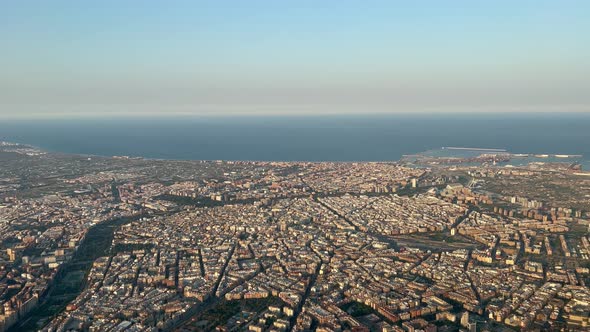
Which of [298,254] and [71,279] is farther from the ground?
[298,254]

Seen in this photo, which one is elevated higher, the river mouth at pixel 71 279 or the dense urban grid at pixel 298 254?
the dense urban grid at pixel 298 254

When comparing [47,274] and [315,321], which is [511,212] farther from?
[47,274]

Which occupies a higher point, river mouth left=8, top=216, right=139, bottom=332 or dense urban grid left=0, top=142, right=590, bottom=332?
dense urban grid left=0, top=142, right=590, bottom=332

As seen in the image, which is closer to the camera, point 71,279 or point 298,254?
point 71,279

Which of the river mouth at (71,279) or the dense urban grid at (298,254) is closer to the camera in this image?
the dense urban grid at (298,254)

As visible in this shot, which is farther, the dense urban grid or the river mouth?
the river mouth
